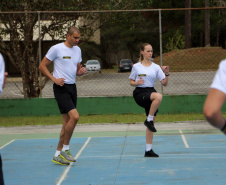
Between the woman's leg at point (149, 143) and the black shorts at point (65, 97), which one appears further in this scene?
the woman's leg at point (149, 143)

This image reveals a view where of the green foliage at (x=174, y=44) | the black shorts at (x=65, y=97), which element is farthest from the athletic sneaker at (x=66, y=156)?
the green foliage at (x=174, y=44)

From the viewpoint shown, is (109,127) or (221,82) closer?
(221,82)

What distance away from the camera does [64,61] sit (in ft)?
25.7

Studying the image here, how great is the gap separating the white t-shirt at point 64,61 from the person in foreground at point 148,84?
1.11 meters

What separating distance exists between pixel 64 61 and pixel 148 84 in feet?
4.83

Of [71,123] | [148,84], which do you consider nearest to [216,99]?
[71,123]

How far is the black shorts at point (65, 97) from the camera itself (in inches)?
305

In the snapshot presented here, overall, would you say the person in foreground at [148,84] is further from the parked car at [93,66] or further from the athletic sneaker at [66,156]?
the parked car at [93,66]

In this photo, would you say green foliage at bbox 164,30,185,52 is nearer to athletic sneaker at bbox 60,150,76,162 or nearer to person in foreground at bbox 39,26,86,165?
person in foreground at bbox 39,26,86,165

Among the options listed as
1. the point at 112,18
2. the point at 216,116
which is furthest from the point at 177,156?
the point at 112,18

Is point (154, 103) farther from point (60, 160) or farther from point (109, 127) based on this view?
point (109, 127)

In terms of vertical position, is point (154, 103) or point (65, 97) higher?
point (65, 97)

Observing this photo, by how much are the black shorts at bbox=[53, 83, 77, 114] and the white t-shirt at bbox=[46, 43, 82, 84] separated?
10 cm

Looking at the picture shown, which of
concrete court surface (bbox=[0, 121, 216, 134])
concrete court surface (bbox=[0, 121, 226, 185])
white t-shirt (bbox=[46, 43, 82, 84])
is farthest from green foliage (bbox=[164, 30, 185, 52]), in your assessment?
white t-shirt (bbox=[46, 43, 82, 84])
